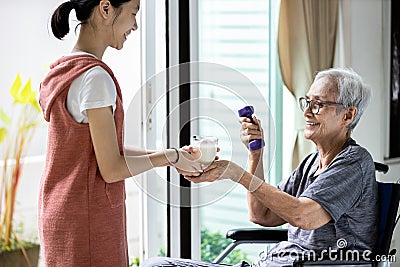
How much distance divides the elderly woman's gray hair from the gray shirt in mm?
157

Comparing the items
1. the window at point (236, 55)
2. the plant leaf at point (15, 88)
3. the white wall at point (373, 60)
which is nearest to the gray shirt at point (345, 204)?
the window at point (236, 55)

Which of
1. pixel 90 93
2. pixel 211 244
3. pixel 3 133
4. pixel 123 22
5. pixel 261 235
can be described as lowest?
pixel 211 244

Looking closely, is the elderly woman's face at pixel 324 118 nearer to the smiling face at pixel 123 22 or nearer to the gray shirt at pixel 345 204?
the gray shirt at pixel 345 204

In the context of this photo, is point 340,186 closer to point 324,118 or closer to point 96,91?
point 324,118

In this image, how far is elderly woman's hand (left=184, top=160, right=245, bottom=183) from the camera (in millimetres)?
2271

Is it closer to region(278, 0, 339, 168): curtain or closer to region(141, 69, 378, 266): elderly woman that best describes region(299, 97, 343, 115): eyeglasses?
region(141, 69, 378, 266): elderly woman

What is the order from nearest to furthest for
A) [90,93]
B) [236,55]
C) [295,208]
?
[90,93] → [295,208] → [236,55]

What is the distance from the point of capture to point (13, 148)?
2.87 m

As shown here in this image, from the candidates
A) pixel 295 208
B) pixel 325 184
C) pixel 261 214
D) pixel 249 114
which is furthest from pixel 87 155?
pixel 261 214

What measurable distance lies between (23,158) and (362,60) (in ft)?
6.99

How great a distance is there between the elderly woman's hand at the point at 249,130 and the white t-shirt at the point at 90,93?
23.8 inches

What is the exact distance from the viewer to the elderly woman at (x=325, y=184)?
2.44 m

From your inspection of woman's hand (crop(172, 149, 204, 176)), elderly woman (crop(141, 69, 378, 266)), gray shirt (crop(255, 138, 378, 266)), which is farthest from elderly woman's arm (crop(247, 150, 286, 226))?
woman's hand (crop(172, 149, 204, 176))

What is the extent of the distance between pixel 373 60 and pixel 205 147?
7.66 feet
